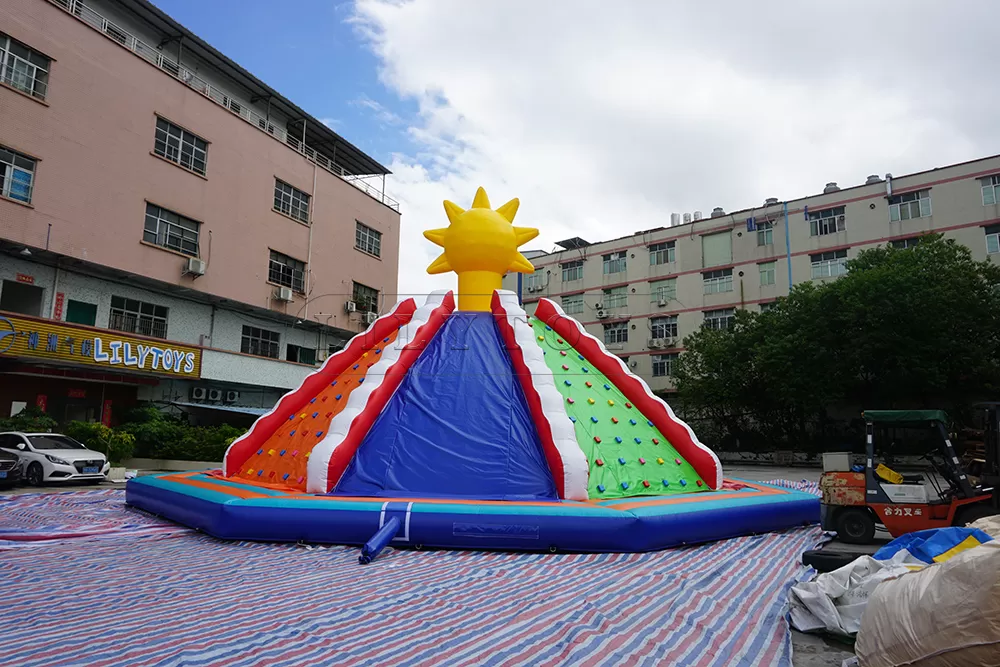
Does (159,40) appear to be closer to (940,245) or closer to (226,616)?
(226,616)

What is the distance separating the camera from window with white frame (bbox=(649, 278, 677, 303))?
3572 centimetres

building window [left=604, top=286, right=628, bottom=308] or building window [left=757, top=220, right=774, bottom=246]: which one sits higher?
building window [left=757, top=220, right=774, bottom=246]

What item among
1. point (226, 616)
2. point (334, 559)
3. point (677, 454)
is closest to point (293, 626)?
point (226, 616)

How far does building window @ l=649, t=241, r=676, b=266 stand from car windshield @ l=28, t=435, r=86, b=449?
1133 inches

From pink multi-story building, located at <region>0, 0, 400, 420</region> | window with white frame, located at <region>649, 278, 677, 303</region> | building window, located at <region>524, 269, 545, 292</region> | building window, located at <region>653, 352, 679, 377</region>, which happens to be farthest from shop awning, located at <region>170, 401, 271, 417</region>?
window with white frame, located at <region>649, 278, 677, 303</region>

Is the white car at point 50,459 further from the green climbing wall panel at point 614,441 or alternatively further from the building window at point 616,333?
the building window at point 616,333

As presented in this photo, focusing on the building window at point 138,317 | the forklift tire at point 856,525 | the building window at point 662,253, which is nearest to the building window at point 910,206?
the building window at point 662,253

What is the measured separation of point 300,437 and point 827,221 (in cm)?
2916

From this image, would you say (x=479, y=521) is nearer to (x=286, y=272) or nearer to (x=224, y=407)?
(x=224, y=407)

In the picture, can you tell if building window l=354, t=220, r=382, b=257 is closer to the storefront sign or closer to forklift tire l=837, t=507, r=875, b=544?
the storefront sign

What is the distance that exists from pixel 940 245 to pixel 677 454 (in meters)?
20.0

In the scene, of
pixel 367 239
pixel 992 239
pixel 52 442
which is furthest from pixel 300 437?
pixel 992 239

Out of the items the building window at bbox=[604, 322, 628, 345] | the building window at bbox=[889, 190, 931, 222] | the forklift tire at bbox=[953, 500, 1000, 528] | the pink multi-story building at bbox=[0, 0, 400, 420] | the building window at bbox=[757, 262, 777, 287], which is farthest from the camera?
the building window at bbox=[604, 322, 628, 345]

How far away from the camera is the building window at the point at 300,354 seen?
92.1 feet
